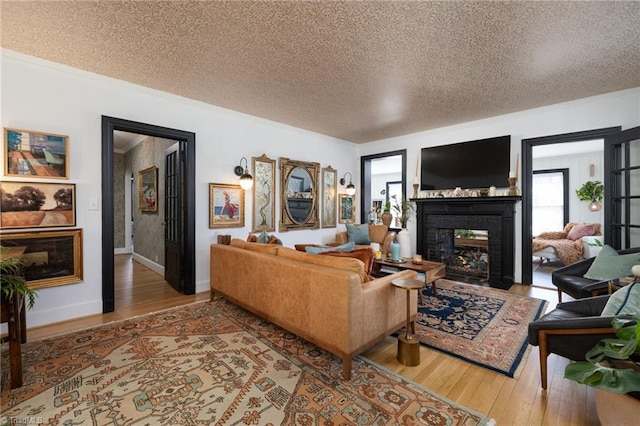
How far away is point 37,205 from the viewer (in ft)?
9.12

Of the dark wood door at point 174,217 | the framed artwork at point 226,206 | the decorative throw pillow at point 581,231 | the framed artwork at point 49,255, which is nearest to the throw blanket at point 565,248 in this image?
the decorative throw pillow at point 581,231

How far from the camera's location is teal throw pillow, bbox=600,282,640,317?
5.24 feet

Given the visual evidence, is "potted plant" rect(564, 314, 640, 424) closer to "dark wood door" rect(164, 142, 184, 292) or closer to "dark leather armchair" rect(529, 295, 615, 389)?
"dark leather armchair" rect(529, 295, 615, 389)

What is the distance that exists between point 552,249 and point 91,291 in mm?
7568

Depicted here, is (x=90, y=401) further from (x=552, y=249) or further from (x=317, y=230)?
(x=552, y=249)

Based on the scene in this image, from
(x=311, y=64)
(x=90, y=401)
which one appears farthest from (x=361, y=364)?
(x=311, y=64)

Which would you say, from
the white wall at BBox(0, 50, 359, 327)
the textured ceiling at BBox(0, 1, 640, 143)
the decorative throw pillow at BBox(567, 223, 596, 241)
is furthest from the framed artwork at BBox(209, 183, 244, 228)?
the decorative throw pillow at BBox(567, 223, 596, 241)

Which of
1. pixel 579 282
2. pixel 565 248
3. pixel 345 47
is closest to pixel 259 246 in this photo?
pixel 345 47

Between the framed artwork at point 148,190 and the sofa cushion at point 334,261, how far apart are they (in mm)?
4065

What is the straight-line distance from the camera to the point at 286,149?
509 centimetres

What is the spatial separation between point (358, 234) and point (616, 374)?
4534mm

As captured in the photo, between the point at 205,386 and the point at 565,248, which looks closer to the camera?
the point at 205,386

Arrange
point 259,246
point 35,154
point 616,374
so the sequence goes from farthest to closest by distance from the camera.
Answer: point 259,246
point 35,154
point 616,374

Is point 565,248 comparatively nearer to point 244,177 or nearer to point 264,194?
point 264,194
